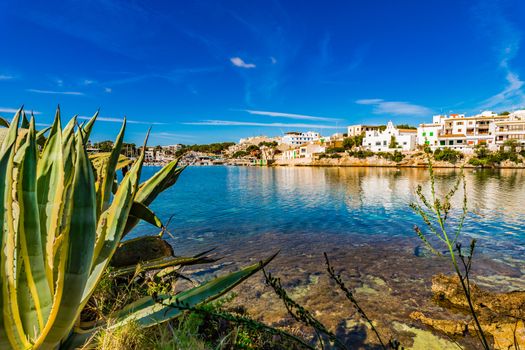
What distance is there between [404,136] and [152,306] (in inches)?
3180

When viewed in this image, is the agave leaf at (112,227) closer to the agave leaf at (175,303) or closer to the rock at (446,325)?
the agave leaf at (175,303)

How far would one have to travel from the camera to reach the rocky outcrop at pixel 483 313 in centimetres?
419

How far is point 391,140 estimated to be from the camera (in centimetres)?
7631

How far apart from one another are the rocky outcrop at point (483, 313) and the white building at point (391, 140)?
2914 inches

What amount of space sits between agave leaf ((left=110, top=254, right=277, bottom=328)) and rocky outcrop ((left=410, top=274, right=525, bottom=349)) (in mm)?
3671

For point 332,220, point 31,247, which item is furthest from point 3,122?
point 332,220

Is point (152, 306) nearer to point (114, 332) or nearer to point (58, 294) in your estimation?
point (114, 332)

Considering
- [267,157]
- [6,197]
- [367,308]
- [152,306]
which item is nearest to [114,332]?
[152,306]

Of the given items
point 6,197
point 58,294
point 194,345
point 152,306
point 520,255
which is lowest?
point 520,255

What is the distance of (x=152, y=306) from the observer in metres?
2.33

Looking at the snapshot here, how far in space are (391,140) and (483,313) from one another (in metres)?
77.5

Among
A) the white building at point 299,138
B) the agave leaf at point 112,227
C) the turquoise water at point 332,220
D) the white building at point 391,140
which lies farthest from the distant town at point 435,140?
the agave leaf at point 112,227

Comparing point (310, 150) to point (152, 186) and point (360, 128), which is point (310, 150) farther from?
point (152, 186)

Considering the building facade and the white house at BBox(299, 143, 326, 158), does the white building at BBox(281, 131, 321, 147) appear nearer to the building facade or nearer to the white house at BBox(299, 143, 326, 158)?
the white house at BBox(299, 143, 326, 158)
